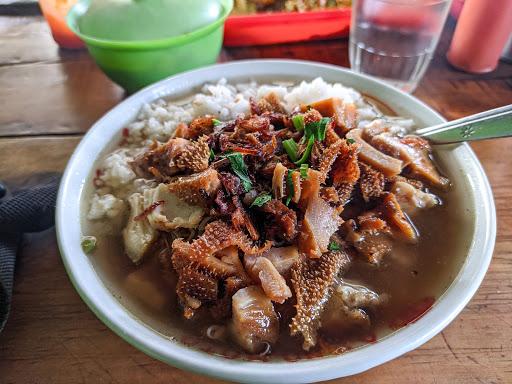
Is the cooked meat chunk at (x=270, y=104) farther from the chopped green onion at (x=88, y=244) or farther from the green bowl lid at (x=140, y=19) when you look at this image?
the chopped green onion at (x=88, y=244)

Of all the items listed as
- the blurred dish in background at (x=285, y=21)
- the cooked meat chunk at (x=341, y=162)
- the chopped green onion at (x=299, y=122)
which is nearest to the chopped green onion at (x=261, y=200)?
the cooked meat chunk at (x=341, y=162)

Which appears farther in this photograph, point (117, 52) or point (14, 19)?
point (14, 19)

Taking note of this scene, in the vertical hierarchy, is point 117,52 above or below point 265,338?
above

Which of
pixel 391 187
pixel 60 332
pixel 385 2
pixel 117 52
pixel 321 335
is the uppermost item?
pixel 385 2

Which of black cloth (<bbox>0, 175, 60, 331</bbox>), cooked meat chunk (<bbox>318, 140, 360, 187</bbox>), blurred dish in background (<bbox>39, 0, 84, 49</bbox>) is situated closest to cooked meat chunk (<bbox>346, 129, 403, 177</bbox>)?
→ cooked meat chunk (<bbox>318, 140, 360, 187</bbox>)

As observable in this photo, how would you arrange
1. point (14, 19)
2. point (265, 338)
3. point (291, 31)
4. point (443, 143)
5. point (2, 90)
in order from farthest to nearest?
point (14, 19)
point (291, 31)
point (2, 90)
point (443, 143)
point (265, 338)

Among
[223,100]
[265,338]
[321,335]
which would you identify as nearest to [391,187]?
[321,335]

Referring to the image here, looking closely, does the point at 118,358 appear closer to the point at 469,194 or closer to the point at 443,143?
the point at 469,194
